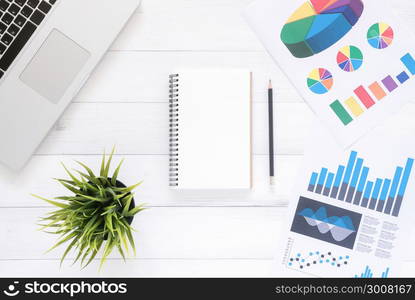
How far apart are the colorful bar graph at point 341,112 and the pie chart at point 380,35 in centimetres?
12

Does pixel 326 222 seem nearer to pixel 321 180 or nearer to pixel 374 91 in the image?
pixel 321 180

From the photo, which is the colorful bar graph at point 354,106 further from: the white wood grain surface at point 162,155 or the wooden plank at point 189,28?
the wooden plank at point 189,28

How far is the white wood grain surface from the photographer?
2.47 feet

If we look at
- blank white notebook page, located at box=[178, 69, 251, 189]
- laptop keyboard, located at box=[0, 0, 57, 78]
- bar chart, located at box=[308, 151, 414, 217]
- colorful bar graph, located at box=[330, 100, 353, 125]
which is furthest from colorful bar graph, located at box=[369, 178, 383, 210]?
laptop keyboard, located at box=[0, 0, 57, 78]

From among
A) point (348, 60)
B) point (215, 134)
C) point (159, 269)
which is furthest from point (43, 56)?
point (348, 60)

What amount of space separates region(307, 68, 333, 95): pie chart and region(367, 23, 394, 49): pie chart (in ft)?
0.31

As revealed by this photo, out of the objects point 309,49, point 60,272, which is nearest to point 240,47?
point 309,49

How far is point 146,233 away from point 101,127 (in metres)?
0.20

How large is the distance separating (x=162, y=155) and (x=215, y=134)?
10cm

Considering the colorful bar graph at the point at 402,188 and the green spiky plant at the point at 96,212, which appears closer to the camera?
the green spiky plant at the point at 96,212

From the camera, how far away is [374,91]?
0.75 m

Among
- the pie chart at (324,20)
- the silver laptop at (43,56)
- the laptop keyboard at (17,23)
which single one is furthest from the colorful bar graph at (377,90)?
the laptop keyboard at (17,23)

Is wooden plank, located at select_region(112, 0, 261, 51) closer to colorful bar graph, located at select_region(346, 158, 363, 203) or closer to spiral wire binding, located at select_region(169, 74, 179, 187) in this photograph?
spiral wire binding, located at select_region(169, 74, 179, 187)

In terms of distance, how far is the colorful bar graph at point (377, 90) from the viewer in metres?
0.75
